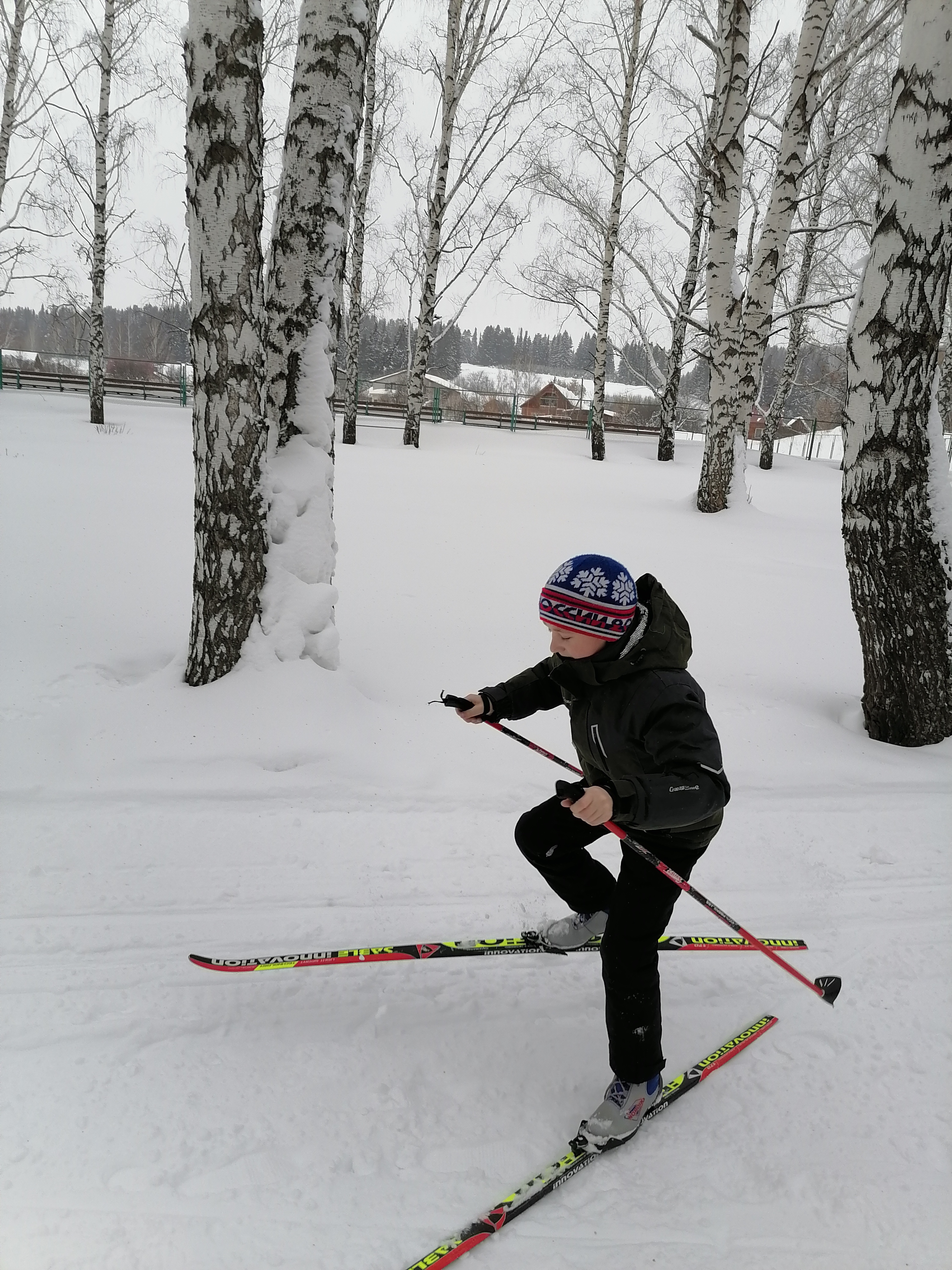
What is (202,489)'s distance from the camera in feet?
13.3

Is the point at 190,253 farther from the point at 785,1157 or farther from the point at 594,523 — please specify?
the point at 594,523

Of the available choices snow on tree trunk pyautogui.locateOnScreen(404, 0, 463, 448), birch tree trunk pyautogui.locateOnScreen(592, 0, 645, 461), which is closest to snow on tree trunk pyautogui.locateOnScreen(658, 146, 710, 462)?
birch tree trunk pyautogui.locateOnScreen(592, 0, 645, 461)

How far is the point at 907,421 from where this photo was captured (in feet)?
14.0

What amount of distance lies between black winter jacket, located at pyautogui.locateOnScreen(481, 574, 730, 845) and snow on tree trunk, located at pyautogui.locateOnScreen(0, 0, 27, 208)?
1778cm

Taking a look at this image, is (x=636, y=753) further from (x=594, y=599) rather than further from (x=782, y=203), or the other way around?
(x=782, y=203)

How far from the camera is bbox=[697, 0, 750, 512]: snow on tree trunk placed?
356 inches

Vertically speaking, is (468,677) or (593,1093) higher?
(468,677)

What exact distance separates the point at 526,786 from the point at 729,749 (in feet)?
4.66

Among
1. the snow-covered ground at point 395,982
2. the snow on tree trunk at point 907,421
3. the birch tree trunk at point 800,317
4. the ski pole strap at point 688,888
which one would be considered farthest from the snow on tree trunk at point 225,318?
the birch tree trunk at point 800,317

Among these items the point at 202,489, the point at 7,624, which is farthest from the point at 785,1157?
the point at 7,624

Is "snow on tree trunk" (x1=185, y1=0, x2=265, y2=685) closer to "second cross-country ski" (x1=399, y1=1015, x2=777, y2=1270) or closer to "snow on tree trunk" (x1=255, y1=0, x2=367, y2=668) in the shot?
"snow on tree trunk" (x1=255, y1=0, x2=367, y2=668)

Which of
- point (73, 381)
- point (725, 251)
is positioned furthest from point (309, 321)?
point (73, 381)

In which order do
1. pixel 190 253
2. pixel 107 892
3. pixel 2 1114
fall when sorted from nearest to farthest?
1. pixel 2 1114
2. pixel 107 892
3. pixel 190 253

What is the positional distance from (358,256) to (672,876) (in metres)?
18.5
